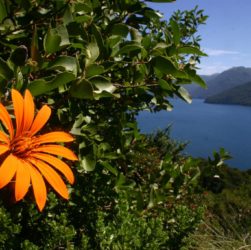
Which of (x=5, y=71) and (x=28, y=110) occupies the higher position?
(x=5, y=71)

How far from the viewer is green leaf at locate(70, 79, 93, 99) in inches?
46.8

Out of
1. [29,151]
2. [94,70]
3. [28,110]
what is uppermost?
[94,70]

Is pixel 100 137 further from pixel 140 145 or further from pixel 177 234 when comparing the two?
pixel 177 234

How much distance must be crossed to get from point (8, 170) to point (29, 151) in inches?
7.2

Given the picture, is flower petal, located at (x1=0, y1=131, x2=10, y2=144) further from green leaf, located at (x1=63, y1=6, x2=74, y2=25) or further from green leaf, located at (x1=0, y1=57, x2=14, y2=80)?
green leaf, located at (x1=63, y1=6, x2=74, y2=25)

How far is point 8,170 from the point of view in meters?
0.89

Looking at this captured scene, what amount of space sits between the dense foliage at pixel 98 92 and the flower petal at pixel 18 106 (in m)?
0.13

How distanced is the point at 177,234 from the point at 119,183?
1.06m

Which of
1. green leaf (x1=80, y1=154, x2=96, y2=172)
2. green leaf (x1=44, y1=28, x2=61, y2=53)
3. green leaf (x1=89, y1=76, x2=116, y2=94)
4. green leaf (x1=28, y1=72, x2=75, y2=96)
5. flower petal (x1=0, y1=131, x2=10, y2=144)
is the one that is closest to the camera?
flower petal (x1=0, y1=131, x2=10, y2=144)

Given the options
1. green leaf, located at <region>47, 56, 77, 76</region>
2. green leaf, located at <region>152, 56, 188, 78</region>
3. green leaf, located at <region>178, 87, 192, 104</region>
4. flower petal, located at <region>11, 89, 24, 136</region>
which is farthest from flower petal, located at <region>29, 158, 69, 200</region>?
green leaf, located at <region>178, 87, 192, 104</region>

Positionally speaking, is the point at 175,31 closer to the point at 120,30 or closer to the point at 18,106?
the point at 120,30

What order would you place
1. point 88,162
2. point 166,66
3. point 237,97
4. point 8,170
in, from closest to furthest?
point 8,170 → point 166,66 → point 88,162 → point 237,97

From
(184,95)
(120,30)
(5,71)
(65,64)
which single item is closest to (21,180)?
(5,71)

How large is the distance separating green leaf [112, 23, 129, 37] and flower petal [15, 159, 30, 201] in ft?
2.79
